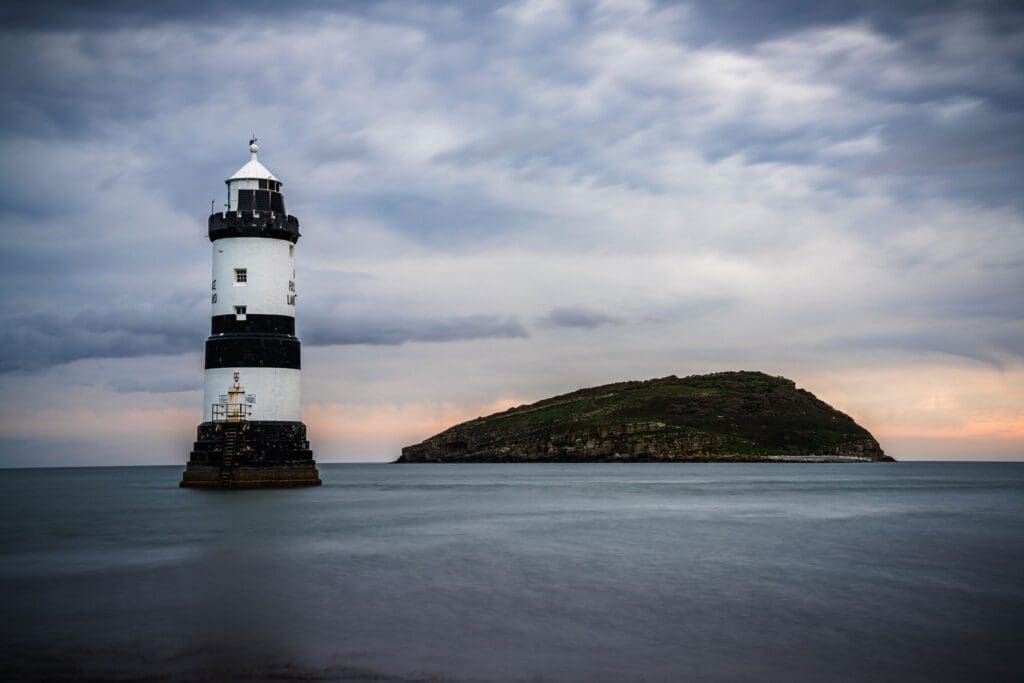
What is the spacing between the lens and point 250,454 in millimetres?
46969

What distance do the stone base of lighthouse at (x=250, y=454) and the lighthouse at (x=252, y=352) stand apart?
49 millimetres

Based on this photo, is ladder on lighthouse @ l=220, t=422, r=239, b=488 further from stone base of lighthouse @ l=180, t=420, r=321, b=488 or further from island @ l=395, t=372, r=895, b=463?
island @ l=395, t=372, r=895, b=463

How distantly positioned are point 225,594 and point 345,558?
6984 millimetres

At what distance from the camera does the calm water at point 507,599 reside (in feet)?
45.2

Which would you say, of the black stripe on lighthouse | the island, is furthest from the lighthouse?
the island

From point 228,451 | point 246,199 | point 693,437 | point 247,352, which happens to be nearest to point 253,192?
point 246,199

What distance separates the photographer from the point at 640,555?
27.8 metres

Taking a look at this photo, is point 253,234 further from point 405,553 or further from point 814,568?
point 814,568

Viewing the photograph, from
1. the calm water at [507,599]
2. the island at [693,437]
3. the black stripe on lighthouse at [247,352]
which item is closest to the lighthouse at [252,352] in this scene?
the black stripe on lighthouse at [247,352]

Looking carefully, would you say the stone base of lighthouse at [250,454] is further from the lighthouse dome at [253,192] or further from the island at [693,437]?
the island at [693,437]

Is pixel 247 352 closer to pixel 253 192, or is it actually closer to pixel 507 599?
pixel 253 192

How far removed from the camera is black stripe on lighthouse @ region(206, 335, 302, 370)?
1833 inches

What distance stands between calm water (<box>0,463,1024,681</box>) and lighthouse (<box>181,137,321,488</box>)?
21.4 ft

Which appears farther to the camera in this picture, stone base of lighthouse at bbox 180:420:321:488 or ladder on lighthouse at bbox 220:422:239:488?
stone base of lighthouse at bbox 180:420:321:488
